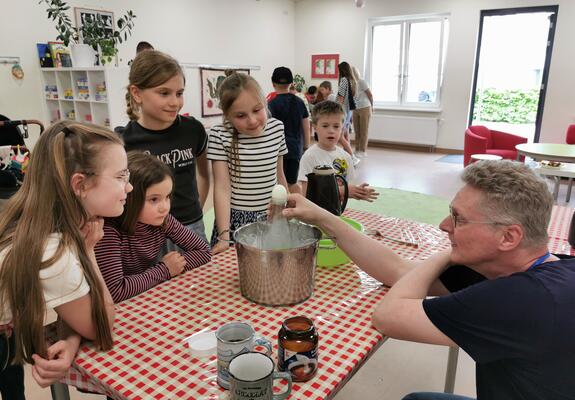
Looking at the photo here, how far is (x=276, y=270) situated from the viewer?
3.24 feet

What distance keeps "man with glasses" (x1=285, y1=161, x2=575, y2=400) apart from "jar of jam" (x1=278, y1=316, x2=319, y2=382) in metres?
0.22

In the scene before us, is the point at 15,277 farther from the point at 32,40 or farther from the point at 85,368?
the point at 32,40

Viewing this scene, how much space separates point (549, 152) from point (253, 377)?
457 cm

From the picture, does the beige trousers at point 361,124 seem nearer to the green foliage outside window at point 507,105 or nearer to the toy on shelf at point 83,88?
the green foliage outside window at point 507,105

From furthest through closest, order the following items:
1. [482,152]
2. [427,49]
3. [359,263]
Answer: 1. [427,49]
2. [482,152]
3. [359,263]

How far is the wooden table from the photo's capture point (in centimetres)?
413

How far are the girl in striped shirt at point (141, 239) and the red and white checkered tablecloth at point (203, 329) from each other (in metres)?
0.04

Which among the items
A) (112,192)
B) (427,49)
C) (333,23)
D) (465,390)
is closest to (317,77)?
(333,23)

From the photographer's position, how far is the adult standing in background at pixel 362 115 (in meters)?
6.67

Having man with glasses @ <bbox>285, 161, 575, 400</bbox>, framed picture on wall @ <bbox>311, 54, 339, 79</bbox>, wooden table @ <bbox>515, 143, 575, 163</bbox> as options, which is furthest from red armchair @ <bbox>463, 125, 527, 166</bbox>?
man with glasses @ <bbox>285, 161, 575, 400</bbox>

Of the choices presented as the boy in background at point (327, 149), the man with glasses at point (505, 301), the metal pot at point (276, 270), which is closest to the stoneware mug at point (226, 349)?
the metal pot at point (276, 270)

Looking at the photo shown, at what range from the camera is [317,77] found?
845 centimetres

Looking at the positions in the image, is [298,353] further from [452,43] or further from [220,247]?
[452,43]

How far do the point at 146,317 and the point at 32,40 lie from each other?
16.3 feet
